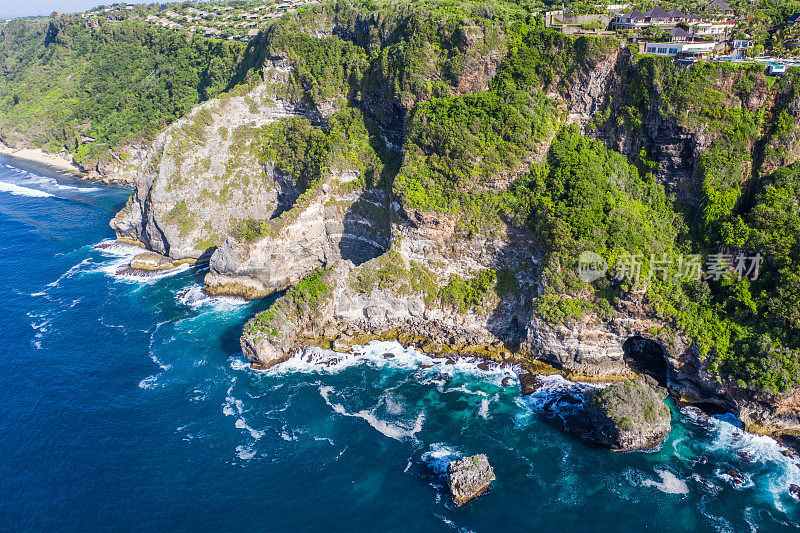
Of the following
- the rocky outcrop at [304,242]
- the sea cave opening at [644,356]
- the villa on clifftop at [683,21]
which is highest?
the villa on clifftop at [683,21]

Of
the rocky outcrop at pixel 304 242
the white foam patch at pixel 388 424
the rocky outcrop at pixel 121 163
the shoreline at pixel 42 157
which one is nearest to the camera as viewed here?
the white foam patch at pixel 388 424

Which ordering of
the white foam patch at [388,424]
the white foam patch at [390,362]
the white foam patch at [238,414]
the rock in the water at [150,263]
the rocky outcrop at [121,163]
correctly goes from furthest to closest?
the rocky outcrop at [121,163] → the rock in the water at [150,263] → the white foam patch at [390,362] → the white foam patch at [238,414] → the white foam patch at [388,424]

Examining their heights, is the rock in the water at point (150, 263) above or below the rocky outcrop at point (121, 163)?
below

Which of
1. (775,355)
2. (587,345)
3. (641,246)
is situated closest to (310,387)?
(587,345)

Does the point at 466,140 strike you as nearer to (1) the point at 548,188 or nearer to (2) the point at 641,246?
(1) the point at 548,188

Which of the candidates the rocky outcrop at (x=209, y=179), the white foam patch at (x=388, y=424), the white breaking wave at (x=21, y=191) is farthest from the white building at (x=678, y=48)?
the white breaking wave at (x=21, y=191)

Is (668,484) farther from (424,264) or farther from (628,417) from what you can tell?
(424,264)

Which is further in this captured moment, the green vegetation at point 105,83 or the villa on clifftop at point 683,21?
the green vegetation at point 105,83

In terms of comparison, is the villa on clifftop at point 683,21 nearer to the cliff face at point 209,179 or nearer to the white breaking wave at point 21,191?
the cliff face at point 209,179
